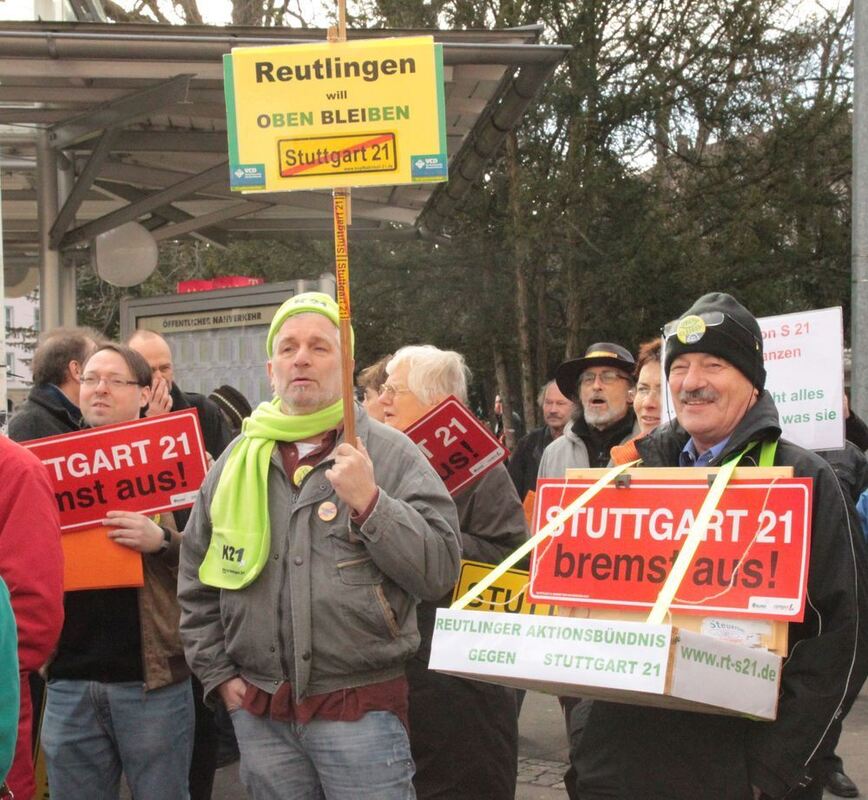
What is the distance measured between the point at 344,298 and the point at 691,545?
1160 millimetres

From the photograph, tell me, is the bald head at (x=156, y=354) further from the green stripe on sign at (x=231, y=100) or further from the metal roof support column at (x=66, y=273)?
the metal roof support column at (x=66, y=273)

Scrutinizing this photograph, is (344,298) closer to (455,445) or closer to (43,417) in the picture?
(455,445)

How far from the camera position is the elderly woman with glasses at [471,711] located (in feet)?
14.5

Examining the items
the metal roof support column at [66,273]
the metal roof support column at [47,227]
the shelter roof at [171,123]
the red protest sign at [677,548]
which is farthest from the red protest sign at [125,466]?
the metal roof support column at [66,273]

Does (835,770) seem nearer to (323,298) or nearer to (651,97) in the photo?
(323,298)

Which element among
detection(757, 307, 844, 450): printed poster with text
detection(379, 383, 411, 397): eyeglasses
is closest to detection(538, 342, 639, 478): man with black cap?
detection(757, 307, 844, 450): printed poster with text

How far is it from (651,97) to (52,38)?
11.9 meters

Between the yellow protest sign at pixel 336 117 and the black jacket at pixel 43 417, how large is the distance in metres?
1.58

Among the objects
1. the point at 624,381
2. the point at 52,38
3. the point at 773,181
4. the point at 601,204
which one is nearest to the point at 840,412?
the point at 624,381

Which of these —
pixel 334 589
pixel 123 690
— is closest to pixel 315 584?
pixel 334 589

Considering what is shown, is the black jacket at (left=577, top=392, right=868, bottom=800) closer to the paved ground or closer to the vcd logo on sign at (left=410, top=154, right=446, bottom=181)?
the vcd logo on sign at (left=410, top=154, right=446, bottom=181)

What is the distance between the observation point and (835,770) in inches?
241

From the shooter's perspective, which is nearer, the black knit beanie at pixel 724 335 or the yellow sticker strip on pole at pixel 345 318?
the black knit beanie at pixel 724 335

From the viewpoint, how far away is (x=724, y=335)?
3.06m
